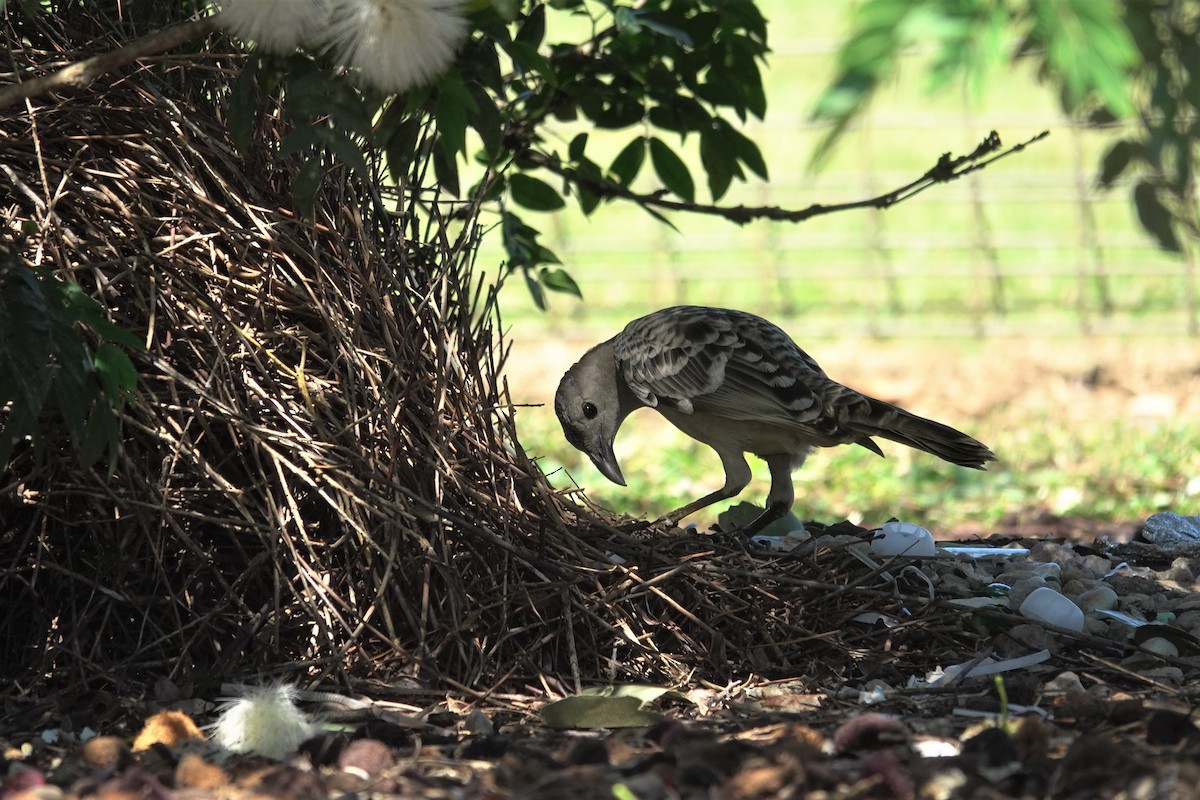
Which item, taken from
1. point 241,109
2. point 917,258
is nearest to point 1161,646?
point 241,109

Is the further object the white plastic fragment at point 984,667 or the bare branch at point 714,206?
the bare branch at point 714,206

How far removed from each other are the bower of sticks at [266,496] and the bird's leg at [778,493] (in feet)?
2.86

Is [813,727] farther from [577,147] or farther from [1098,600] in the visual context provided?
[577,147]

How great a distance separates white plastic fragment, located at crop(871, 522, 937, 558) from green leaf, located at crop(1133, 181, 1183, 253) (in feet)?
7.77

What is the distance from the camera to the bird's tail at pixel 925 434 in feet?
13.6

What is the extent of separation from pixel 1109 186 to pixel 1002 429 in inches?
281

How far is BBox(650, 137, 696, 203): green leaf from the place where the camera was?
457cm

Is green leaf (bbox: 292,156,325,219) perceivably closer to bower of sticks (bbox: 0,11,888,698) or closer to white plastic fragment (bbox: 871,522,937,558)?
bower of sticks (bbox: 0,11,888,698)

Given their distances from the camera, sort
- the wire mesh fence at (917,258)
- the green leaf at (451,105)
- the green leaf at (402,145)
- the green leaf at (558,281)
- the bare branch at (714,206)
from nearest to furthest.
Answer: the green leaf at (451,105) → the green leaf at (402,145) → the green leaf at (558,281) → the bare branch at (714,206) → the wire mesh fence at (917,258)

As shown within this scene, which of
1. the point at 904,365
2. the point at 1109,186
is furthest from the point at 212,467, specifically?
the point at 904,365

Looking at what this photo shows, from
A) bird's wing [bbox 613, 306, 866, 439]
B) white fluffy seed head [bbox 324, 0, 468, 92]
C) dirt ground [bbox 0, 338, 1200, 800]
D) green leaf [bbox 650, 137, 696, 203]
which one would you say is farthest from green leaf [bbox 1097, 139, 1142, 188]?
green leaf [bbox 650, 137, 696, 203]

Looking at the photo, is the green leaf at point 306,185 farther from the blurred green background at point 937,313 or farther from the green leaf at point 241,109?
the blurred green background at point 937,313

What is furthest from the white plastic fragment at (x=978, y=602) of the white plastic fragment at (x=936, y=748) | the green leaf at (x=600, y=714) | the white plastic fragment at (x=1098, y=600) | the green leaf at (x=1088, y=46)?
the green leaf at (x=1088, y=46)

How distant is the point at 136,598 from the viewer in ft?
10.5
